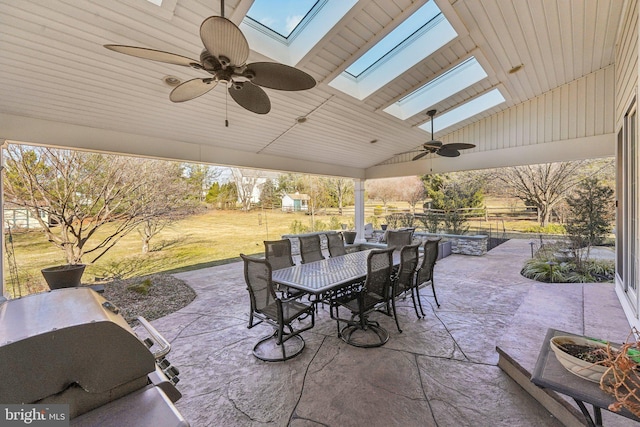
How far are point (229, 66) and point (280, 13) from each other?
1.52 m

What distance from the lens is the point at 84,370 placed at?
2.75 feet

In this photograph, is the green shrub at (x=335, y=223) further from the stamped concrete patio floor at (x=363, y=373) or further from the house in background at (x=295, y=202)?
the stamped concrete patio floor at (x=363, y=373)

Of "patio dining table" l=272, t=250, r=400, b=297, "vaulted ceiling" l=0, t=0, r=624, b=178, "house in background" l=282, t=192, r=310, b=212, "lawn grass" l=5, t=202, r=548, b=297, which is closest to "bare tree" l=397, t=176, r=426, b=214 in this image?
"lawn grass" l=5, t=202, r=548, b=297

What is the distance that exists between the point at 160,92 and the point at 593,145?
7.48 metres

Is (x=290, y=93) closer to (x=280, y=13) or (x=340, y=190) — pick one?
(x=280, y=13)

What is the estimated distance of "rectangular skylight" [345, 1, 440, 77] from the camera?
331 centimetres

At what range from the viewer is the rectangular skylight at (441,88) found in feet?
15.3

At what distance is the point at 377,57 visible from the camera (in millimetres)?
4074

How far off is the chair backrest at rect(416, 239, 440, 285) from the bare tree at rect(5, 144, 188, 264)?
5566mm

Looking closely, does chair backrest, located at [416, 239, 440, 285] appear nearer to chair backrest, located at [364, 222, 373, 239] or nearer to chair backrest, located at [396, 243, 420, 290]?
chair backrest, located at [396, 243, 420, 290]

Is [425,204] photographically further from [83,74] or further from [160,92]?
[83,74]

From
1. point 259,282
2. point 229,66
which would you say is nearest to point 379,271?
point 259,282

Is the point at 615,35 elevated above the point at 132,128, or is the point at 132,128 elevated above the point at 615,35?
the point at 615,35

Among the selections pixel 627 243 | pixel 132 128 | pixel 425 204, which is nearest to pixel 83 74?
pixel 132 128
